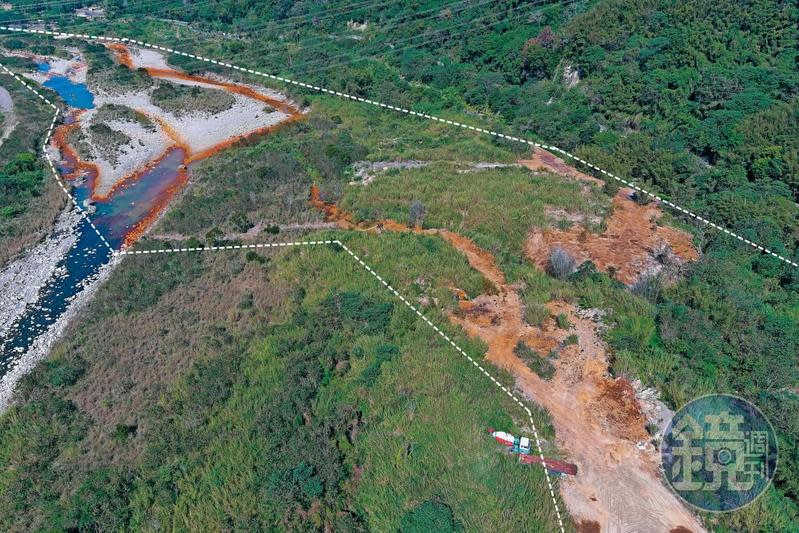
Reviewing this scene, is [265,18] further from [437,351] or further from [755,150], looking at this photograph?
[437,351]

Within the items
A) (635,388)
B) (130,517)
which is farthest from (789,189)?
(130,517)

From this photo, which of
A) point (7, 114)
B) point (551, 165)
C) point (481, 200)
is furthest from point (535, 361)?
point (7, 114)

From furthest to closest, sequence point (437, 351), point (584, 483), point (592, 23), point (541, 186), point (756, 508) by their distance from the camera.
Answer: point (592, 23) → point (541, 186) → point (437, 351) → point (584, 483) → point (756, 508)

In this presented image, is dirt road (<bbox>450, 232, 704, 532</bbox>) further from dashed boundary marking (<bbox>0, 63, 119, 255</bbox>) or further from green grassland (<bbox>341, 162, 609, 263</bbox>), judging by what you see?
dashed boundary marking (<bbox>0, 63, 119, 255</bbox>)

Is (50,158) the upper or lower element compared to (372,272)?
upper

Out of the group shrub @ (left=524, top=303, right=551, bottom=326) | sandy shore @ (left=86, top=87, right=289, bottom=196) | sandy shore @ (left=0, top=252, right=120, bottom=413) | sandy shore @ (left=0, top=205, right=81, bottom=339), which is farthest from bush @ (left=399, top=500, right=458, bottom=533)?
sandy shore @ (left=86, top=87, right=289, bottom=196)

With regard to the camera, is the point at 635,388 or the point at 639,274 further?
the point at 639,274
